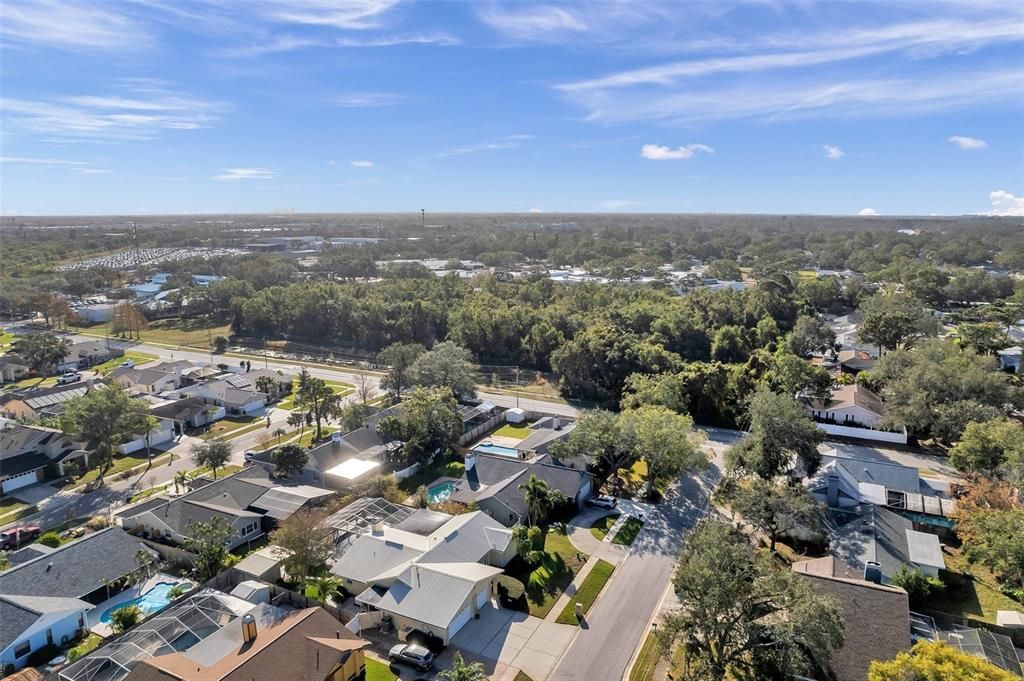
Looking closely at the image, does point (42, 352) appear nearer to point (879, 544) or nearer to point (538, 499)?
point (538, 499)

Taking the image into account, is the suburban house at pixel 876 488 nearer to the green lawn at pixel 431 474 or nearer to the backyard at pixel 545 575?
the backyard at pixel 545 575

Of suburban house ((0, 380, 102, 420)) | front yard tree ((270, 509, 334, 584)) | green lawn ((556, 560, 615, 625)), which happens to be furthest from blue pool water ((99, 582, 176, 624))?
suburban house ((0, 380, 102, 420))

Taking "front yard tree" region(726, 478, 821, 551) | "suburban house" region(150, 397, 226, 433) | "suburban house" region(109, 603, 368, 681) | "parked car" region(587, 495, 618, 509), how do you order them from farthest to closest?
"suburban house" region(150, 397, 226, 433) < "parked car" region(587, 495, 618, 509) < "front yard tree" region(726, 478, 821, 551) < "suburban house" region(109, 603, 368, 681)

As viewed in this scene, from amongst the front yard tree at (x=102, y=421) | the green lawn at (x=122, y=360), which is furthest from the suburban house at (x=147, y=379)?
the front yard tree at (x=102, y=421)

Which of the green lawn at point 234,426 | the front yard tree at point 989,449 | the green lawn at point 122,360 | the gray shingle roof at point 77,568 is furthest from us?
the green lawn at point 122,360

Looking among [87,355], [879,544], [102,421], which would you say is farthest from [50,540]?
[87,355]

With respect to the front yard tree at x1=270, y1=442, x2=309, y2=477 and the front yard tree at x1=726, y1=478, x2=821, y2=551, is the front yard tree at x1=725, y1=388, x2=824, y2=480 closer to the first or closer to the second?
the front yard tree at x1=726, y1=478, x2=821, y2=551
